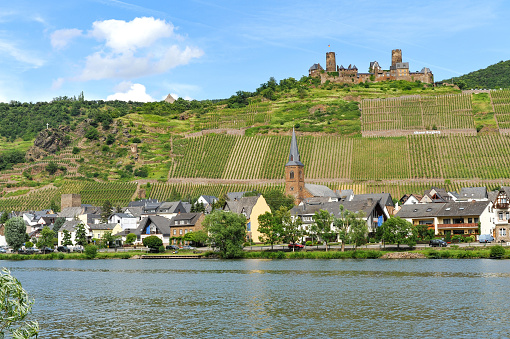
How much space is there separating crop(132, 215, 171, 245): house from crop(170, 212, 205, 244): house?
149 cm

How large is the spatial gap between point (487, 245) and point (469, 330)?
1927 inches

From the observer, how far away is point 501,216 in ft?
291

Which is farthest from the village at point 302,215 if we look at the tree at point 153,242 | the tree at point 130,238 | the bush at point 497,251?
the bush at point 497,251

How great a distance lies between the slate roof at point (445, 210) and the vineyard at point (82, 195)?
78304mm

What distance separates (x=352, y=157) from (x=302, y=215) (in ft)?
235

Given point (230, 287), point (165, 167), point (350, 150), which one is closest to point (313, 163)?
point (350, 150)

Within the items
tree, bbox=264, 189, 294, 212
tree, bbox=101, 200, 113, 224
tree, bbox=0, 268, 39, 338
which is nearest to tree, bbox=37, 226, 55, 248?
tree, bbox=101, 200, 113, 224

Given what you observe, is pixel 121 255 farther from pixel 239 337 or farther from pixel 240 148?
pixel 240 148

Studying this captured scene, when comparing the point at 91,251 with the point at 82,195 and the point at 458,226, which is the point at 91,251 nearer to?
the point at 458,226

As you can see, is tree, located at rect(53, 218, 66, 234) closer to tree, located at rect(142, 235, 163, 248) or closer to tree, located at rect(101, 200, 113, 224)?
tree, located at rect(101, 200, 113, 224)

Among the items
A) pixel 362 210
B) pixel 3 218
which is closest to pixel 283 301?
pixel 362 210

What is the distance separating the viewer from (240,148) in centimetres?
19000

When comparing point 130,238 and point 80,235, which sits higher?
point 80,235

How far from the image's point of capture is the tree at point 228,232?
7906 cm
